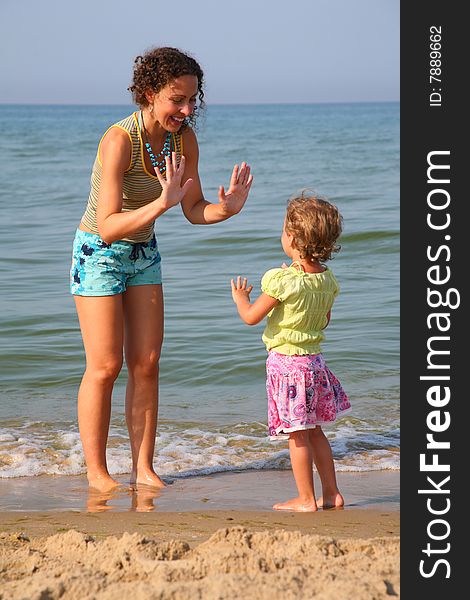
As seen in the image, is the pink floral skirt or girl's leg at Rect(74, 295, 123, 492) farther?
girl's leg at Rect(74, 295, 123, 492)

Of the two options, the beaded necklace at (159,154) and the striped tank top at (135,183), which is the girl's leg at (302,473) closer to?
the striped tank top at (135,183)

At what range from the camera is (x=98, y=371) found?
4527mm

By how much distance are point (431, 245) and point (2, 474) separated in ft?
9.43

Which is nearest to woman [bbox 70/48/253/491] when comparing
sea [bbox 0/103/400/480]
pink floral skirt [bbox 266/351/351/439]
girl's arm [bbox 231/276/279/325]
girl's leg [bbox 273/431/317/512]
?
sea [bbox 0/103/400/480]

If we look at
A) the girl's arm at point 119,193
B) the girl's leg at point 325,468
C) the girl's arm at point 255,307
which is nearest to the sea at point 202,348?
the girl's arm at point 119,193

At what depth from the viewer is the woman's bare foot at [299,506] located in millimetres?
4121

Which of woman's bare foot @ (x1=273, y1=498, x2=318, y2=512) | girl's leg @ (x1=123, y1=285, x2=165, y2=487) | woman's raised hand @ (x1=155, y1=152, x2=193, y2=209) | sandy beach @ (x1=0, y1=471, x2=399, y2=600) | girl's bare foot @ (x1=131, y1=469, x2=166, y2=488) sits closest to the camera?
sandy beach @ (x1=0, y1=471, x2=399, y2=600)

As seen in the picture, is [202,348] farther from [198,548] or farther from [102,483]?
[198,548]

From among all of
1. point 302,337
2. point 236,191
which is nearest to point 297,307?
point 302,337

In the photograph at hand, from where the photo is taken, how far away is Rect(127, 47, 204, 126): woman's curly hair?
4.29m

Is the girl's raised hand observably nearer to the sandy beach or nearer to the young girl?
the young girl

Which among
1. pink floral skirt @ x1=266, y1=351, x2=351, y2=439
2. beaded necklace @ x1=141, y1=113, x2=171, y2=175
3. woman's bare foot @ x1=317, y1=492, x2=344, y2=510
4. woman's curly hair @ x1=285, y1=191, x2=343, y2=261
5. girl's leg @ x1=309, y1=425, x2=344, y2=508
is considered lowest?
woman's bare foot @ x1=317, y1=492, x2=344, y2=510

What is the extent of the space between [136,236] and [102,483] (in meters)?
1.24

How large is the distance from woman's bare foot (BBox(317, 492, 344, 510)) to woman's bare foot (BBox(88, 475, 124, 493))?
3.46ft
